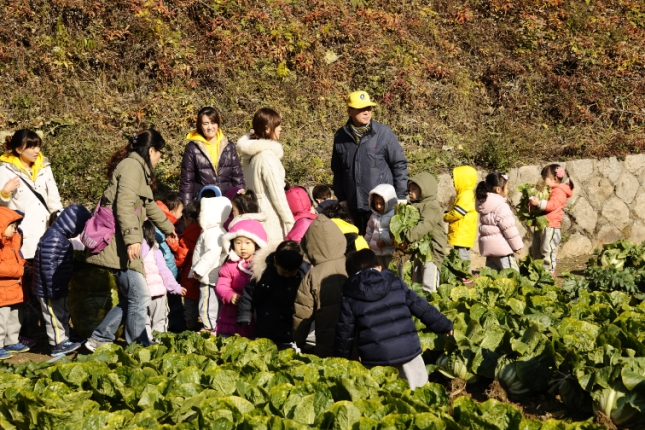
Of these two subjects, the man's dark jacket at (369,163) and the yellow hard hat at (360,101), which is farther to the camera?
the man's dark jacket at (369,163)

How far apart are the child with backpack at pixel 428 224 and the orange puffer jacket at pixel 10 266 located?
3710 mm

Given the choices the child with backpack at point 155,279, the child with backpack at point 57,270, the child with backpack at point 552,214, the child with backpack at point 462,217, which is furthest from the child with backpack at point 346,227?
the child with backpack at point 552,214

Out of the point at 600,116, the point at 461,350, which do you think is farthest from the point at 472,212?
the point at 600,116

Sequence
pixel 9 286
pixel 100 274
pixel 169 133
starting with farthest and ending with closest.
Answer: pixel 169 133, pixel 100 274, pixel 9 286

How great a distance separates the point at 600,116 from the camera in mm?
13516

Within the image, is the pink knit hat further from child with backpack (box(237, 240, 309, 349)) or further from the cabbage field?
the cabbage field

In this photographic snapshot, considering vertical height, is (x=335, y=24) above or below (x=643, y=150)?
above

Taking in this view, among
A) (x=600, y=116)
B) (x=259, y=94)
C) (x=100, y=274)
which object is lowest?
(x=100, y=274)

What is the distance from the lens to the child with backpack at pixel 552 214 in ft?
31.8

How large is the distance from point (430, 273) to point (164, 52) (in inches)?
249

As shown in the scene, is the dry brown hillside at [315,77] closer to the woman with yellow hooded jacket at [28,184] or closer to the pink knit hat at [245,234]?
the woman with yellow hooded jacket at [28,184]

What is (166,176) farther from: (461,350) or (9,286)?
(461,350)

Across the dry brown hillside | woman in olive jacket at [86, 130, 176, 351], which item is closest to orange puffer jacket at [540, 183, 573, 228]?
the dry brown hillside

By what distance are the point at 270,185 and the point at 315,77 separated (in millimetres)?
5983
